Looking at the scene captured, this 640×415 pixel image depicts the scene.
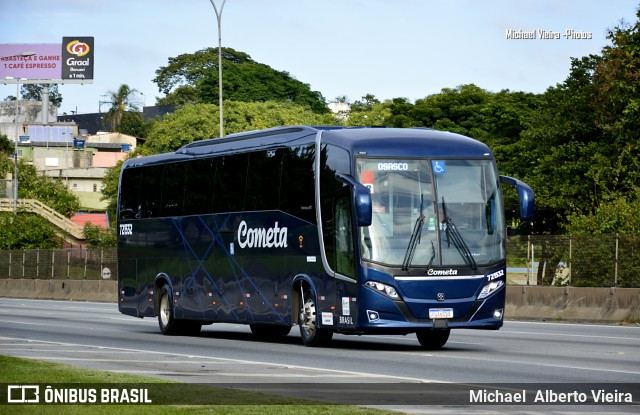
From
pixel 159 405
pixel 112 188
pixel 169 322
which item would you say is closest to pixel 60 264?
pixel 169 322

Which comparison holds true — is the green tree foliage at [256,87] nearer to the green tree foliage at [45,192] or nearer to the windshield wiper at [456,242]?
the green tree foliage at [45,192]

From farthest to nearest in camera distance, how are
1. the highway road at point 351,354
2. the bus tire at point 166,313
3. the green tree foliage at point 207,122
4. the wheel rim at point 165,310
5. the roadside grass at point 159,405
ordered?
the green tree foliage at point 207,122 → the wheel rim at point 165,310 → the bus tire at point 166,313 → the highway road at point 351,354 → the roadside grass at point 159,405

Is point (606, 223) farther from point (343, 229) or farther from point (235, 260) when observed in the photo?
point (343, 229)

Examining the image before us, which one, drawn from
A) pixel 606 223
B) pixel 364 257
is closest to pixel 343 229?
pixel 364 257

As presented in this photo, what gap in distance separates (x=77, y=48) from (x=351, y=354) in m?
125

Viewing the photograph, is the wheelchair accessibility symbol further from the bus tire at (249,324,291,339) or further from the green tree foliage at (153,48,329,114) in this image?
the green tree foliage at (153,48,329,114)

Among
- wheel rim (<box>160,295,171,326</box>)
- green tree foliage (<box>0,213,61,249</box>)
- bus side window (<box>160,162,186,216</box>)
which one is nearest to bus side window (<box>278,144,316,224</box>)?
bus side window (<box>160,162,186,216</box>)

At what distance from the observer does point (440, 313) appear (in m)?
20.8

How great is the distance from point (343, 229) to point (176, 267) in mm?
7559

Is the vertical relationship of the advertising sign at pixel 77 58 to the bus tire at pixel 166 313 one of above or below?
above

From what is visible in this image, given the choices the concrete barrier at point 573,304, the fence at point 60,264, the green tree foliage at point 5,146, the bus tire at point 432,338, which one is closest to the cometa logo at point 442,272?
the bus tire at point 432,338

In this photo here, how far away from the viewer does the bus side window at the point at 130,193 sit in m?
30.0

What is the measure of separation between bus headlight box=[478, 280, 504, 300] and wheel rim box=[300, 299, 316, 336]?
2.92 meters

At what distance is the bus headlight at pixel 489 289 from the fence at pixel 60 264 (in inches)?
1404
